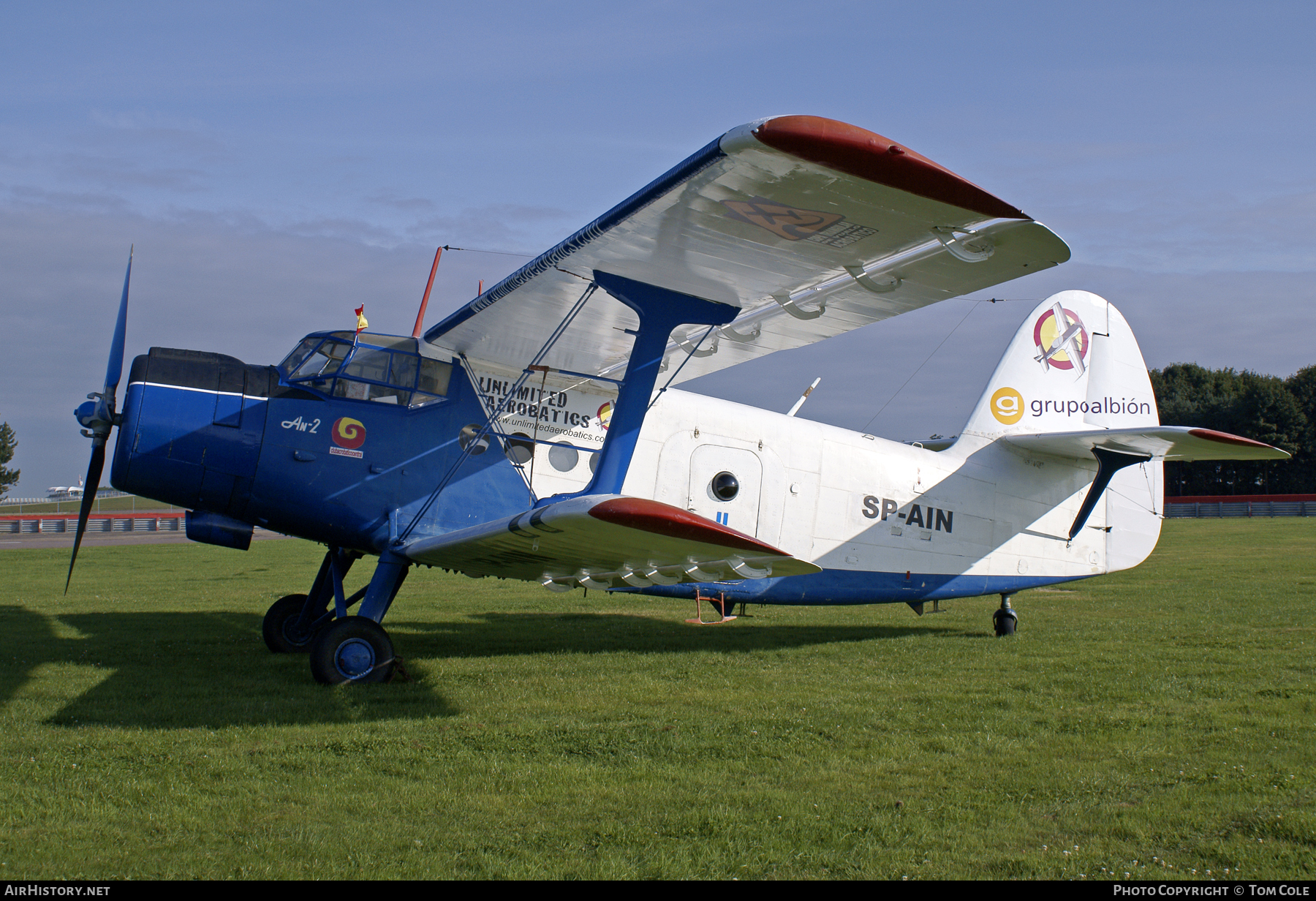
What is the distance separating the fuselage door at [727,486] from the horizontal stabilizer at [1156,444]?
3258 millimetres

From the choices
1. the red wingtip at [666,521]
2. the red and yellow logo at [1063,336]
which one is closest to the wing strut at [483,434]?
the red wingtip at [666,521]

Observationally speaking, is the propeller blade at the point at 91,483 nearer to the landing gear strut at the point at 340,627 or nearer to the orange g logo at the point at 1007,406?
the landing gear strut at the point at 340,627

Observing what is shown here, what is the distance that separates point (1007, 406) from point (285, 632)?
27.0ft

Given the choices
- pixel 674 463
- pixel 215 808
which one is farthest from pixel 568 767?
pixel 674 463

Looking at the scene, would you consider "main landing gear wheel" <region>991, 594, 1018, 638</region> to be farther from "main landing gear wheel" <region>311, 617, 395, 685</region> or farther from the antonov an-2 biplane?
"main landing gear wheel" <region>311, 617, 395, 685</region>

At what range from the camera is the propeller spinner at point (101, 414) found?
7441 mm

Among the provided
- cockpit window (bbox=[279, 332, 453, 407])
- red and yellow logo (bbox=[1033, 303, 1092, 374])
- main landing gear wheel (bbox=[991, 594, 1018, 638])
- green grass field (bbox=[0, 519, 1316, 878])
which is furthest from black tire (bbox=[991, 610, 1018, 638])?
cockpit window (bbox=[279, 332, 453, 407])

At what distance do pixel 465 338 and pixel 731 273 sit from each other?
2.63 meters

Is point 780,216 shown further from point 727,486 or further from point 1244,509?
point 1244,509

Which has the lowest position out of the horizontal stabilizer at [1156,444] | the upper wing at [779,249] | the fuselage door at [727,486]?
the fuselage door at [727,486]

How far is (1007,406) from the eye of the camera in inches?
410

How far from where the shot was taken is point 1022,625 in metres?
10.5

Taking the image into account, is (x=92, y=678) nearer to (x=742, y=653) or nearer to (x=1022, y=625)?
(x=742, y=653)

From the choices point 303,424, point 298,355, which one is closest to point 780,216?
point 303,424
